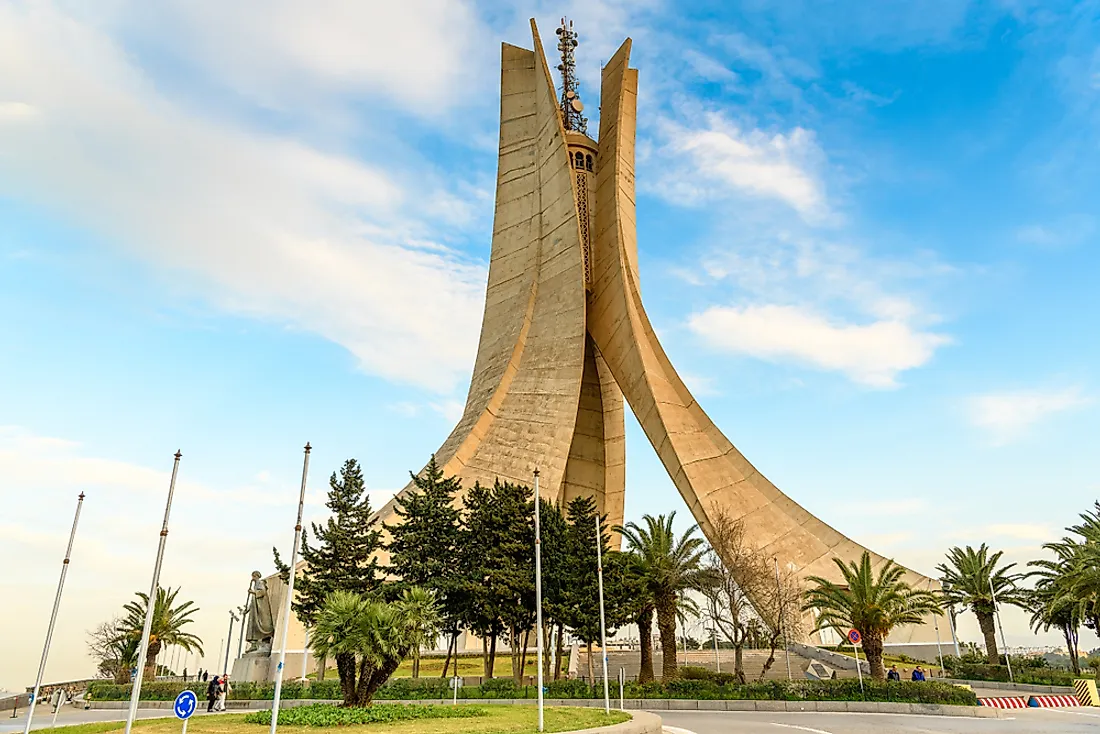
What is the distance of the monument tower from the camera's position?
78.0ft

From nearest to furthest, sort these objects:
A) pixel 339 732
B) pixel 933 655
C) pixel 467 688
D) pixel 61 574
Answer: pixel 339 732, pixel 61 574, pixel 467 688, pixel 933 655

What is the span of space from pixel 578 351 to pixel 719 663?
11462mm

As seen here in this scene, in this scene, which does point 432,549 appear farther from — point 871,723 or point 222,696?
point 871,723

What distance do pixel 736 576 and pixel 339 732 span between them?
13.5 meters

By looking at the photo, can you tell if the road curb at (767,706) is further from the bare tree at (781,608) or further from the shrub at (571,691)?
the bare tree at (781,608)

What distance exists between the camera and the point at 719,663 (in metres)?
26.0

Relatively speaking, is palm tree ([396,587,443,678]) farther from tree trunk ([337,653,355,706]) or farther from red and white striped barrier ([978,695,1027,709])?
red and white striped barrier ([978,695,1027,709])

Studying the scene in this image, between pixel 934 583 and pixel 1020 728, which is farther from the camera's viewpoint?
pixel 934 583

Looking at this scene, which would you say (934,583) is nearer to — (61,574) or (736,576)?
(736,576)

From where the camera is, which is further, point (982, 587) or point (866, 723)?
point (982, 587)

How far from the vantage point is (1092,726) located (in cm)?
1186

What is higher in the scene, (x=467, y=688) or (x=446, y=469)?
(x=446, y=469)

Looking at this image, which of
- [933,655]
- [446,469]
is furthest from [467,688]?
[933,655]

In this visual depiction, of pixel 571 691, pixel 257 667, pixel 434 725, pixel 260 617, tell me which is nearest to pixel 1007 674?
pixel 571 691
